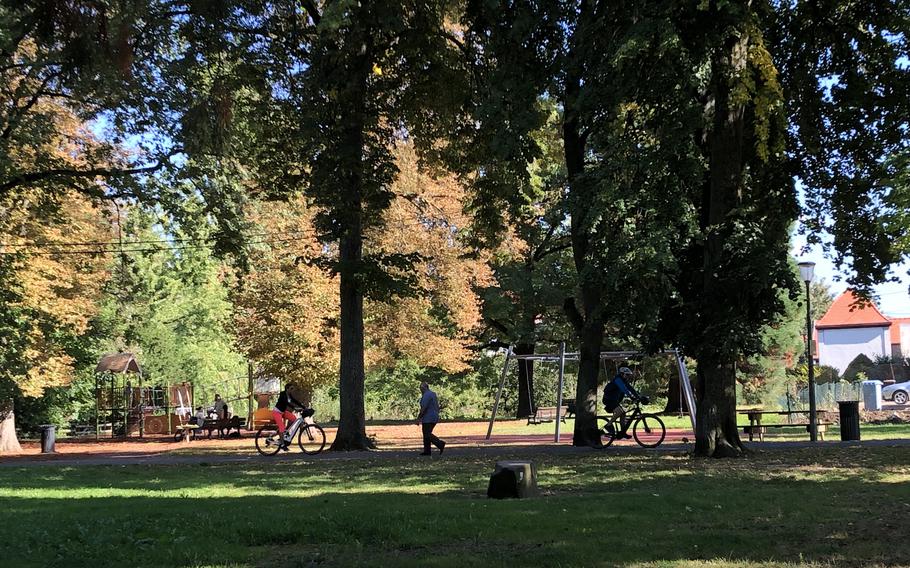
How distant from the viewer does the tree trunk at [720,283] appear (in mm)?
15305

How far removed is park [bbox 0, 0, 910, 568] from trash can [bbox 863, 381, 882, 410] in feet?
18.6

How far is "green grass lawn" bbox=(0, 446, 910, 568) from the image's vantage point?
21.5 feet

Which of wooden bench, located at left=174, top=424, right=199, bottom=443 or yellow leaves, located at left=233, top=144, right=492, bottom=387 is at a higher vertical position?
yellow leaves, located at left=233, top=144, right=492, bottom=387

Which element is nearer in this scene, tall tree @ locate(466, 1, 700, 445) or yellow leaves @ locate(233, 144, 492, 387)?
tall tree @ locate(466, 1, 700, 445)

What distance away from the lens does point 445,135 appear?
22.7m

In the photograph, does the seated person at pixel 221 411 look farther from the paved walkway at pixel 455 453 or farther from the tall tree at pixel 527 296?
the tall tree at pixel 527 296

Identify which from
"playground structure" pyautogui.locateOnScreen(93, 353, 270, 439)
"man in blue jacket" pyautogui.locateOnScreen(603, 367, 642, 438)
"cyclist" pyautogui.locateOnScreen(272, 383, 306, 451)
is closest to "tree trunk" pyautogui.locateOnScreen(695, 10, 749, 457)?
"man in blue jacket" pyautogui.locateOnScreen(603, 367, 642, 438)

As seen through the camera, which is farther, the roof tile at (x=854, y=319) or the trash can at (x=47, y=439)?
the roof tile at (x=854, y=319)

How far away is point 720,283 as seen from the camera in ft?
50.5

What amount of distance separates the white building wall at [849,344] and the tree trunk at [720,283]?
68.1 metres

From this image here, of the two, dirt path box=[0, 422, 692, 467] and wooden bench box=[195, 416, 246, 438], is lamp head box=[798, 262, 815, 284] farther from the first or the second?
wooden bench box=[195, 416, 246, 438]

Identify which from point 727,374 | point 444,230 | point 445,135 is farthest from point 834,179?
point 444,230

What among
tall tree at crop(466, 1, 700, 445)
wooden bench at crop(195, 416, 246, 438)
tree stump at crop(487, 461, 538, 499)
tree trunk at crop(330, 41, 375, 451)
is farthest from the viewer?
wooden bench at crop(195, 416, 246, 438)

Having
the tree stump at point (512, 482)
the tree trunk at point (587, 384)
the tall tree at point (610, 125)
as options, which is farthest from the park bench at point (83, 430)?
the tree stump at point (512, 482)
